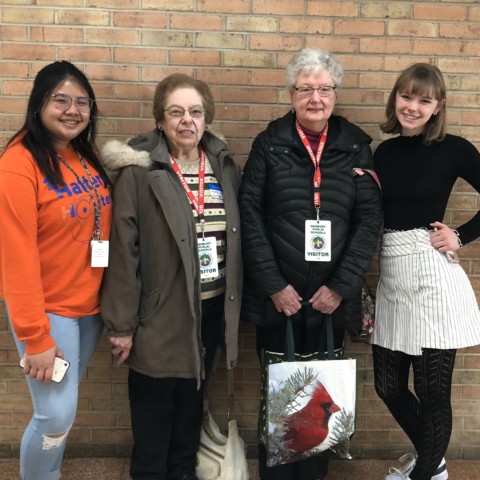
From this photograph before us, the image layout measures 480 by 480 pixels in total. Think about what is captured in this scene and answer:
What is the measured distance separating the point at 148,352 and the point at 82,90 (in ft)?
4.00

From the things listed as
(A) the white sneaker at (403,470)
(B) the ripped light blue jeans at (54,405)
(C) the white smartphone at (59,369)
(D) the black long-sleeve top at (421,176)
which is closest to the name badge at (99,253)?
(B) the ripped light blue jeans at (54,405)

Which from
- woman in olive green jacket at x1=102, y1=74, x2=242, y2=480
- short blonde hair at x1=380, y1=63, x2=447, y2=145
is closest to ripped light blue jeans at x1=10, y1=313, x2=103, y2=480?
woman in olive green jacket at x1=102, y1=74, x2=242, y2=480

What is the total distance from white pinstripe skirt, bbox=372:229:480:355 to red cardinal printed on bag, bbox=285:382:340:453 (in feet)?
1.37

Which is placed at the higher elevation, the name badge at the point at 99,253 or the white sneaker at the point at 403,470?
the name badge at the point at 99,253

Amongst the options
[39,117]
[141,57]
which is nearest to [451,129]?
[141,57]

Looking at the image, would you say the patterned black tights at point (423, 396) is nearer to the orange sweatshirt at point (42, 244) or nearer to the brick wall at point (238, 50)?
the brick wall at point (238, 50)

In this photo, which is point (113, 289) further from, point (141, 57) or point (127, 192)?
point (141, 57)

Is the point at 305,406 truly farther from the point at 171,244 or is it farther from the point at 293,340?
the point at 171,244

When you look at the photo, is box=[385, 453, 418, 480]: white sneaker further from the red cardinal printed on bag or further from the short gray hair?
the short gray hair

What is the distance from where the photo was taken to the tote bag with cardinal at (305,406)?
2338mm

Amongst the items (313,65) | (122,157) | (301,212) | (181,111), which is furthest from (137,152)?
(313,65)

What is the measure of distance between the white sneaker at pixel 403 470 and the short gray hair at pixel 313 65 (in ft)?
7.01

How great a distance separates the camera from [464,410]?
307cm

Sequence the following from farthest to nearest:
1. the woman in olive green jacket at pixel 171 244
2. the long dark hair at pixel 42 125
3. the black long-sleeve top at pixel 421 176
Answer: the black long-sleeve top at pixel 421 176 < the woman in olive green jacket at pixel 171 244 < the long dark hair at pixel 42 125
